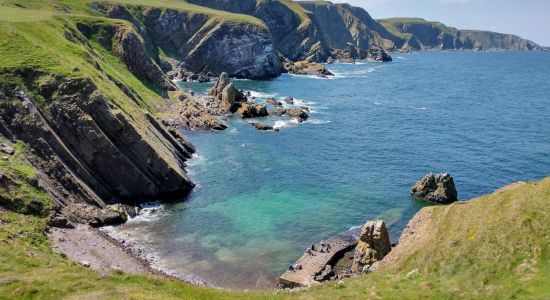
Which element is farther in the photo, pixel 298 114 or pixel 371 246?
pixel 298 114

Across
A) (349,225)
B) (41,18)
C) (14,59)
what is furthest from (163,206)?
(41,18)

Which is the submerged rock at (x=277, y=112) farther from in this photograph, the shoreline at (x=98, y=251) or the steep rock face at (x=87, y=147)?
the shoreline at (x=98, y=251)

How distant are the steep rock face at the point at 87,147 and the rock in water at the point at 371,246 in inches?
1249

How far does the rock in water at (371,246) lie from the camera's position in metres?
52.3

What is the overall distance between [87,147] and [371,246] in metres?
43.7

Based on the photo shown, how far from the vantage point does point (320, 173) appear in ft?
279

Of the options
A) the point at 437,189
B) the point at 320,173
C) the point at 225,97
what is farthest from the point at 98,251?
the point at 225,97

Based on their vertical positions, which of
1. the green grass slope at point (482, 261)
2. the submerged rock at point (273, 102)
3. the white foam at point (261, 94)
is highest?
the green grass slope at point (482, 261)

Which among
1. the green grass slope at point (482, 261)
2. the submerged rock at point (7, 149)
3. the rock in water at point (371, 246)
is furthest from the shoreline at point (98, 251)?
the green grass slope at point (482, 261)

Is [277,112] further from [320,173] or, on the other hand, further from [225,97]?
[320,173]

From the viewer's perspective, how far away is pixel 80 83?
2862 inches

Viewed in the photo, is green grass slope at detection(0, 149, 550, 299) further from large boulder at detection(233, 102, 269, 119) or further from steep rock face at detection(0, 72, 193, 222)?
large boulder at detection(233, 102, 269, 119)

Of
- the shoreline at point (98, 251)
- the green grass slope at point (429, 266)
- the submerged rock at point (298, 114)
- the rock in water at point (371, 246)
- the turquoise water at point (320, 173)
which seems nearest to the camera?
the green grass slope at point (429, 266)

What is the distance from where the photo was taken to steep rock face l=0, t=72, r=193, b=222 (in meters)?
64.6
